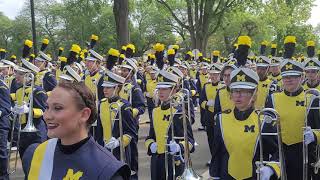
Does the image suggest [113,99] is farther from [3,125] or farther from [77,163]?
[77,163]

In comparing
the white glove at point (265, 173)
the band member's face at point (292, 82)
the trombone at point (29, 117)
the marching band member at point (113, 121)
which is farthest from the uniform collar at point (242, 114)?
→ the trombone at point (29, 117)

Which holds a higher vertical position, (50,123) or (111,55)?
(111,55)

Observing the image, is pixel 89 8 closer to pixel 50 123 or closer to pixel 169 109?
pixel 169 109

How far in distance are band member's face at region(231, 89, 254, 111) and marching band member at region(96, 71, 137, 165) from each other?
2026 millimetres

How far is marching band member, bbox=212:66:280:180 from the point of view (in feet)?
14.8

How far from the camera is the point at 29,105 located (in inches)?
310

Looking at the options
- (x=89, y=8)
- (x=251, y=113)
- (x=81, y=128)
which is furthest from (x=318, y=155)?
(x=89, y=8)

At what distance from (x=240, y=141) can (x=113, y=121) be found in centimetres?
250

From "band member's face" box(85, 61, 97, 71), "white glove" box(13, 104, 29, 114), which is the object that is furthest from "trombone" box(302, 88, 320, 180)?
"band member's face" box(85, 61, 97, 71)

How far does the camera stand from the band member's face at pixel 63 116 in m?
2.52

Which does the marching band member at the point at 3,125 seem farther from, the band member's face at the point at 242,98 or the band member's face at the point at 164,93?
the band member's face at the point at 242,98

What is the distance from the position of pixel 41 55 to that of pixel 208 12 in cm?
2194

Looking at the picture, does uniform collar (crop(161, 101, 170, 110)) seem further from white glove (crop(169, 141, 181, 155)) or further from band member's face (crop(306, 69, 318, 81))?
band member's face (crop(306, 69, 318, 81))

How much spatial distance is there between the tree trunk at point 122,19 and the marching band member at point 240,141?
1256cm
